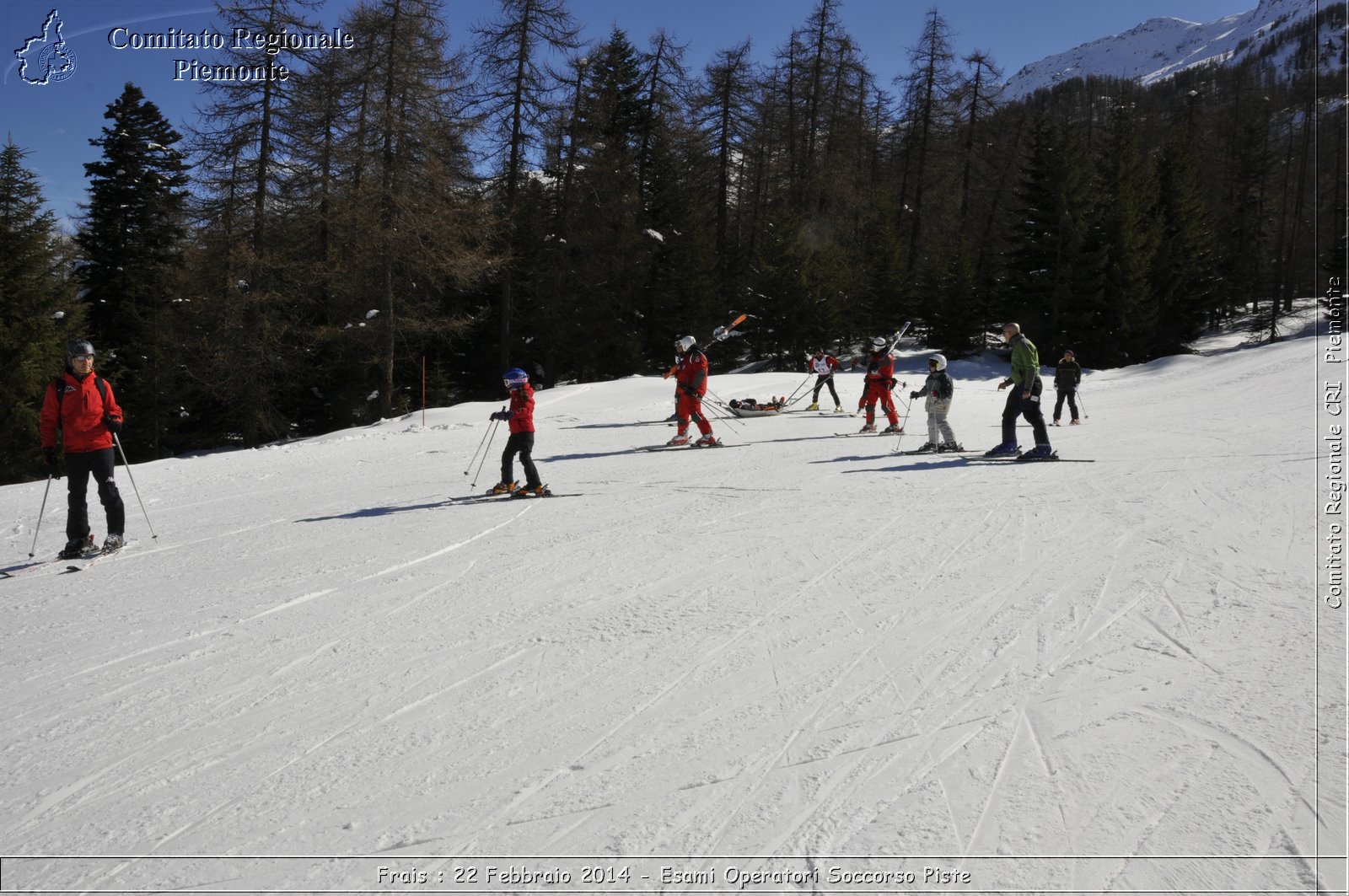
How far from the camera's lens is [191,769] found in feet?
11.4

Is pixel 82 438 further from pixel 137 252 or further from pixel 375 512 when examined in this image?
pixel 137 252

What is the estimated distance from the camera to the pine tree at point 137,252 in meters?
27.5

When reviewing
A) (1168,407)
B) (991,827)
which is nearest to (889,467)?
(991,827)

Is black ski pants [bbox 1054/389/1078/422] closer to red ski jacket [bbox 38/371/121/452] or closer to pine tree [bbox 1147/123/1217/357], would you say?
red ski jacket [bbox 38/371/121/452]

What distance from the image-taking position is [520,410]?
31.9ft

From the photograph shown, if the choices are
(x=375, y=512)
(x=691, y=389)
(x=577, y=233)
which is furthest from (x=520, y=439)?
(x=577, y=233)

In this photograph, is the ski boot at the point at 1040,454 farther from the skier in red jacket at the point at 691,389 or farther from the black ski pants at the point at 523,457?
the black ski pants at the point at 523,457

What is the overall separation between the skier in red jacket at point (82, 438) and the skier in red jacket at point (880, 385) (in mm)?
11801

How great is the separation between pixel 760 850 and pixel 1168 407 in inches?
827

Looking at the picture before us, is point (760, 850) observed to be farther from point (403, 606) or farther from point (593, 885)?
point (403, 606)

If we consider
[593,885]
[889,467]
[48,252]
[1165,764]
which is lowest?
[593,885]

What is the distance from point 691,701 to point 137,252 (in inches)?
1337

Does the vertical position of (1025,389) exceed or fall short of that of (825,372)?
it falls short

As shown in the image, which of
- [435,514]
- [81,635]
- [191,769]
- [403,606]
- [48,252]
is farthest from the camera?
[48,252]
